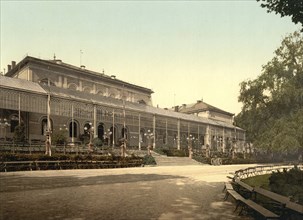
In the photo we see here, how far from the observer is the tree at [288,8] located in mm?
14328

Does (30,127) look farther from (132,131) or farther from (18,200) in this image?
(18,200)

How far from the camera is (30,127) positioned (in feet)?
143

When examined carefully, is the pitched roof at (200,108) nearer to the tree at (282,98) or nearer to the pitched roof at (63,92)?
the pitched roof at (63,92)

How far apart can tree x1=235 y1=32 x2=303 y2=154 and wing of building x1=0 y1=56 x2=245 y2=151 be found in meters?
14.9

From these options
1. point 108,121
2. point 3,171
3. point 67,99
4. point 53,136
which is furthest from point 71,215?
point 108,121

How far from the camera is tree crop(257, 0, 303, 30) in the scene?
1433 cm

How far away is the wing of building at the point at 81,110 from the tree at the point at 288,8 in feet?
77.5

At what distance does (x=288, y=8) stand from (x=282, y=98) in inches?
1249

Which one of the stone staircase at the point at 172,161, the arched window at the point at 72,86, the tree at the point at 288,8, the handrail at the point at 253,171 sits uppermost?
the arched window at the point at 72,86

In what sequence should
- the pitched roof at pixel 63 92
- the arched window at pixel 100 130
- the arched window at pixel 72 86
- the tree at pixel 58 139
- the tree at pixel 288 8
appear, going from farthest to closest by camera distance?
the arched window at pixel 72 86, the arched window at pixel 100 130, the pitched roof at pixel 63 92, the tree at pixel 58 139, the tree at pixel 288 8

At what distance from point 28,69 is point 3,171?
32.6 meters

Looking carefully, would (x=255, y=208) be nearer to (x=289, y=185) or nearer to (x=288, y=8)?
(x=289, y=185)

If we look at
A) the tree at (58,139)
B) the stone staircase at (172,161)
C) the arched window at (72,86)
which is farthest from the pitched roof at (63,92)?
the stone staircase at (172,161)

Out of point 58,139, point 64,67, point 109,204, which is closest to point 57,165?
point 58,139
